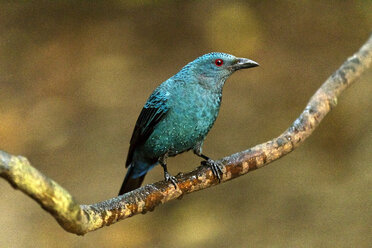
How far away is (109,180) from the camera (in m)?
6.13

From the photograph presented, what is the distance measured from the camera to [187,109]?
143 inches

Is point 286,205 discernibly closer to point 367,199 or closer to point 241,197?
point 241,197

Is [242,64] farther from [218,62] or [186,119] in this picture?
[186,119]

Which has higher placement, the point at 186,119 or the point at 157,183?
the point at 186,119

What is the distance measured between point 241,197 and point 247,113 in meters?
1.07

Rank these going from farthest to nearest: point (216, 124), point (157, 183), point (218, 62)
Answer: point (216, 124) < point (218, 62) < point (157, 183)

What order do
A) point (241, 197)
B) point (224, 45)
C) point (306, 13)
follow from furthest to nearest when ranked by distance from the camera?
point (306, 13)
point (224, 45)
point (241, 197)

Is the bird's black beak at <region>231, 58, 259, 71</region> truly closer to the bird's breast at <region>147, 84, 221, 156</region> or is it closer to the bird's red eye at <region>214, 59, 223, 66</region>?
the bird's red eye at <region>214, 59, 223, 66</region>

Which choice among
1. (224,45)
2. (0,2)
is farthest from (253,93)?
(0,2)

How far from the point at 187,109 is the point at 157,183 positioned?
2.13ft

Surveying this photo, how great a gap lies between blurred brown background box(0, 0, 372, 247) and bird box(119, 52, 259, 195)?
2.22 meters

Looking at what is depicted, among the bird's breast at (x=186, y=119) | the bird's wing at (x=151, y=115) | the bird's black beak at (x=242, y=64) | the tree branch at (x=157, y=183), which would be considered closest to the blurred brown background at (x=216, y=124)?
the tree branch at (x=157, y=183)

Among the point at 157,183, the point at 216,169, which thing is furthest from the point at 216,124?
the point at 157,183

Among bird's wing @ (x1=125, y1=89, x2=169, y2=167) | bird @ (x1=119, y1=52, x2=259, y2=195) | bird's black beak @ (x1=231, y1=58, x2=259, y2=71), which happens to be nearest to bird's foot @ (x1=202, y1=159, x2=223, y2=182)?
bird @ (x1=119, y1=52, x2=259, y2=195)
